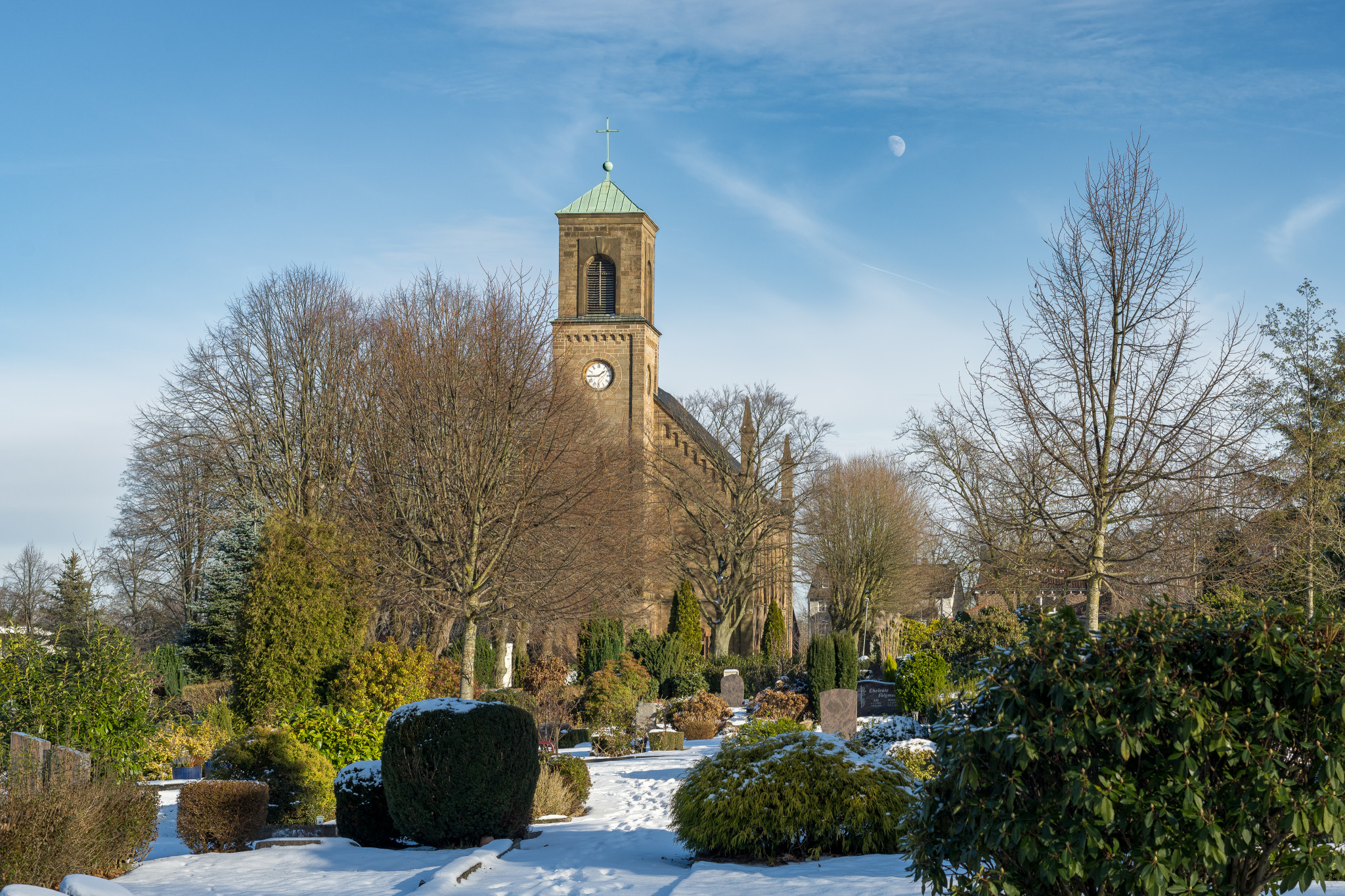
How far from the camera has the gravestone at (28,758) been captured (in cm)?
889

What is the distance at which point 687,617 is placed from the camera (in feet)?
132

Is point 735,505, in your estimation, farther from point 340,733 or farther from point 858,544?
point 340,733

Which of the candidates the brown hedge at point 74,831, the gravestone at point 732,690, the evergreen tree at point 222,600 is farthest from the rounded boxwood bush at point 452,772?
the gravestone at point 732,690

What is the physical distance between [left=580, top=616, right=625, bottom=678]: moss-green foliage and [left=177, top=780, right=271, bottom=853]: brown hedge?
2207 centimetres

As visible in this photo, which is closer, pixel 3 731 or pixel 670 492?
pixel 3 731

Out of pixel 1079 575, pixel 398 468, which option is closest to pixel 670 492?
pixel 398 468

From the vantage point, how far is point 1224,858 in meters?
4.56

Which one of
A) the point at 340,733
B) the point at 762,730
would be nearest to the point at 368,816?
the point at 340,733

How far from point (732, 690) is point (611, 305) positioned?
70.3 feet

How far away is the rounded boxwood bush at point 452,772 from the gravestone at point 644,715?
13.0m

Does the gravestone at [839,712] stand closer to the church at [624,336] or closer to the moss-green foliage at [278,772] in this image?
the moss-green foliage at [278,772]

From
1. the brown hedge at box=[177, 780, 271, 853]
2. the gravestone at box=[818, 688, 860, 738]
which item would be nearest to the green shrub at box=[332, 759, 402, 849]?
the brown hedge at box=[177, 780, 271, 853]

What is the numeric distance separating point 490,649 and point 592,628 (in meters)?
4.09

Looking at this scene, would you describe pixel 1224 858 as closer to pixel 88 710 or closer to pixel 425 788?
pixel 425 788
